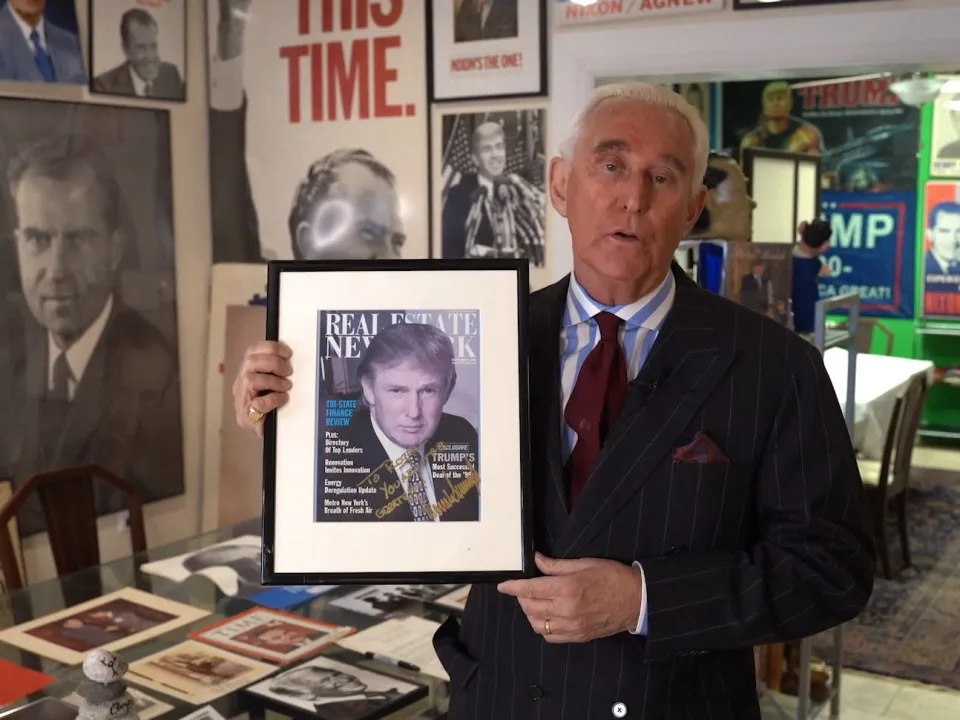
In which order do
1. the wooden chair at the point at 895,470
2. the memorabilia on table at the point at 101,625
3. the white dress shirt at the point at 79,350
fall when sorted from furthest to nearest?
1. the wooden chair at the point at 895,470
2. the white dress shirt at the point at 79,350
3. the memorabilia on table at the point at 101,625

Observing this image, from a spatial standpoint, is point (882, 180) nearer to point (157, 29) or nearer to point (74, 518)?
point (157, 29)

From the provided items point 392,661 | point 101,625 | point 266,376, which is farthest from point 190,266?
point 266,376

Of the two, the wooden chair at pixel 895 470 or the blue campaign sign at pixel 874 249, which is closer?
the wooden chair at pixel 895 470

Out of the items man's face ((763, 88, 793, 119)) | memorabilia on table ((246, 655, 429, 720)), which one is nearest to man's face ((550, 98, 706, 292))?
memorabilia on table ((246, 655, 429, 720))

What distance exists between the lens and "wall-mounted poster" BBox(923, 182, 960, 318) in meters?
7.15

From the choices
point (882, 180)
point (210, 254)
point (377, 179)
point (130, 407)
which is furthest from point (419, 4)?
point (882, 180)

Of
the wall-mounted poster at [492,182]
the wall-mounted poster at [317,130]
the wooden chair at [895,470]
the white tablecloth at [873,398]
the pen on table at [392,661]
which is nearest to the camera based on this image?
the pen on table at [392,661]

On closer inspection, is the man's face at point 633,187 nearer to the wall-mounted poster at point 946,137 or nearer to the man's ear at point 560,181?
the man's ear at point 560,181

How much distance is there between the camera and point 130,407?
3.45m

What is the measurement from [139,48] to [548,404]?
262cm

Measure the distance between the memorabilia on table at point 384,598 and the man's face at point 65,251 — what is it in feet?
4.90

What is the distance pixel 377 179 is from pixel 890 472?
10.2 feet

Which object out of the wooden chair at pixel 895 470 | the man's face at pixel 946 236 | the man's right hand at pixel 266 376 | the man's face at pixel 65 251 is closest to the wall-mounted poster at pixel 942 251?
the man's face at pixel 946 236

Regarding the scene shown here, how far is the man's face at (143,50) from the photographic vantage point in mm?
3340
